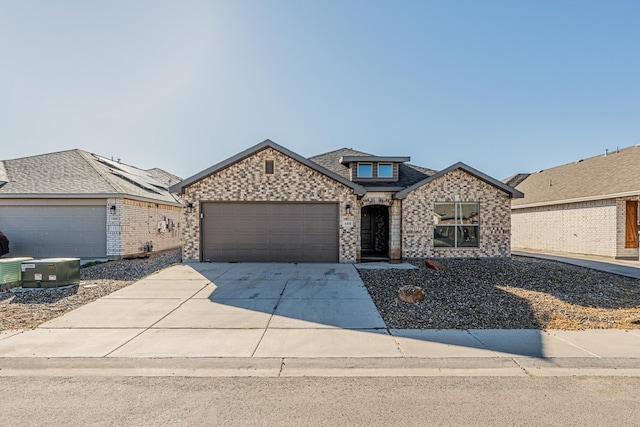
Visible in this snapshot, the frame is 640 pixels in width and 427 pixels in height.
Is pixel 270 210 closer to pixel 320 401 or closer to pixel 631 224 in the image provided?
pixel 320 401

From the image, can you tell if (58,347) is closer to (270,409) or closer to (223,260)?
(270,409)

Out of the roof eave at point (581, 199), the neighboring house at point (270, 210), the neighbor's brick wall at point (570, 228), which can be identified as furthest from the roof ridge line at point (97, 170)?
the neighbor's brick wall at point (570, 228)

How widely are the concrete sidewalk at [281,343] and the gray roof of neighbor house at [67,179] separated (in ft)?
26.7

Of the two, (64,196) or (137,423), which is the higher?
(64,196)

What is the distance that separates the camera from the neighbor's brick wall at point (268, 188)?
12930 millimetres

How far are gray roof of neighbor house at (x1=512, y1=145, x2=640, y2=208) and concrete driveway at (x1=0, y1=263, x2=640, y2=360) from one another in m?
13.2

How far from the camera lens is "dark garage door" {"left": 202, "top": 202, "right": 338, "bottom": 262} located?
1298cm

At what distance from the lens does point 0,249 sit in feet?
42.8

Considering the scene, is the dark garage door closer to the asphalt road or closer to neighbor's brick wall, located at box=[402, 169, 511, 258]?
neighbor's brick wall, located at box=[402, 169, 511, 258]

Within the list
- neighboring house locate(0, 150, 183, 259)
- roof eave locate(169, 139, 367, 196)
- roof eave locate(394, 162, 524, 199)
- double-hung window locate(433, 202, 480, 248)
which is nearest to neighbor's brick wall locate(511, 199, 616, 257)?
roof eave locate(394, 162, 524, 199)

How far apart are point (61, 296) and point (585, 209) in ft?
71.5

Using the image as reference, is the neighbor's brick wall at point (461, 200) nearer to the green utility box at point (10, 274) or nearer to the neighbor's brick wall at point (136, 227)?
the neighbor's brick wall at point (136, 227)

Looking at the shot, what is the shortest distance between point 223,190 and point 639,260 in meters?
18.7

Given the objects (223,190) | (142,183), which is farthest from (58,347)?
(142,183)
